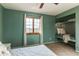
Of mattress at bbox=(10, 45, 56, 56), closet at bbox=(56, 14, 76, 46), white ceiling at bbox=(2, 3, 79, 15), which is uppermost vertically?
white ceiling at bbox=(2, 3, 79, 15)

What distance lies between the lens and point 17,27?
3.25 meters

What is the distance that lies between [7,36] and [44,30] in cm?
113

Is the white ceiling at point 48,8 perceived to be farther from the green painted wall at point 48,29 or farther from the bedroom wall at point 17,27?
the green painted wall at point 48,29

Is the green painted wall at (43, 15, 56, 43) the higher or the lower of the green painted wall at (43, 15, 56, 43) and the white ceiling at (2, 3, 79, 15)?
the lower

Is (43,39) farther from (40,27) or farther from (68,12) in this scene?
(68,12)

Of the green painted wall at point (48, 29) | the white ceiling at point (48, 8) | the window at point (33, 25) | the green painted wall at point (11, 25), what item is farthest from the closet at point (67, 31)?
the green painted wall at point (11, 25)

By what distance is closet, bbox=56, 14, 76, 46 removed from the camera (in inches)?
138

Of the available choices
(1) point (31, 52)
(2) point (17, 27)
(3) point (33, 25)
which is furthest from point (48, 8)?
(1) point (31, 52)

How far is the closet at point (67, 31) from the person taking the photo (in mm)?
3498

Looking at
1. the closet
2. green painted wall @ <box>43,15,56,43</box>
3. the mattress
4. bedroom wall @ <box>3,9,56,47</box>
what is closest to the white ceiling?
bedroom wall @ <box>3,9,56,47</box>

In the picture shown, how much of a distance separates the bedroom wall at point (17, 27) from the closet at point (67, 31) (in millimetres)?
282

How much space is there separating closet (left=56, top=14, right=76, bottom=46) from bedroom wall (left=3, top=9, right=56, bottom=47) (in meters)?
0.28

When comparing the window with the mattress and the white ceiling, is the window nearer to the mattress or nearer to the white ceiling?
the white ceiling

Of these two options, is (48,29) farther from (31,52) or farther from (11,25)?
(31,52)
